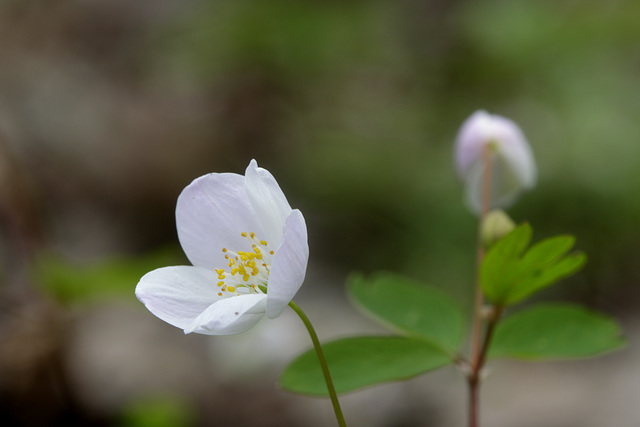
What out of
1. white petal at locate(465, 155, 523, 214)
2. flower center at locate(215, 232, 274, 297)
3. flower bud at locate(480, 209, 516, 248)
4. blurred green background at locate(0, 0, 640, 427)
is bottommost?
blurred green background at locate(0, 0, 640, 427)

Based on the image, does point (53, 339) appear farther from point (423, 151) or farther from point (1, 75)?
point (1, 75)

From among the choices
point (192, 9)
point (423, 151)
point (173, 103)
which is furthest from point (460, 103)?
point (192, 9)

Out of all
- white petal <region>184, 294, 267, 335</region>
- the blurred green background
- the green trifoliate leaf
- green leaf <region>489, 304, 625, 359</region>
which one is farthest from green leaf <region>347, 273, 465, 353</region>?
the blurred green background

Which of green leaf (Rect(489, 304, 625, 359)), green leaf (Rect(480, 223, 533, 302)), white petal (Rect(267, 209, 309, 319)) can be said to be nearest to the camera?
white petal (Rect(267, 209, 309, 319))

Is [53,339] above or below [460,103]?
below

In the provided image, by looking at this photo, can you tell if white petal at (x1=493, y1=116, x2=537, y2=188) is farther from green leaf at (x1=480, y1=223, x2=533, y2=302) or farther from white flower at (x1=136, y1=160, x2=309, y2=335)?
white flower at (x1=136, y1=160, x2=309, y2=335)

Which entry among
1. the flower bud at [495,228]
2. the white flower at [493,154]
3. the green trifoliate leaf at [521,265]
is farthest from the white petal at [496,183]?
the green trifoliate leaf at [521,265]
